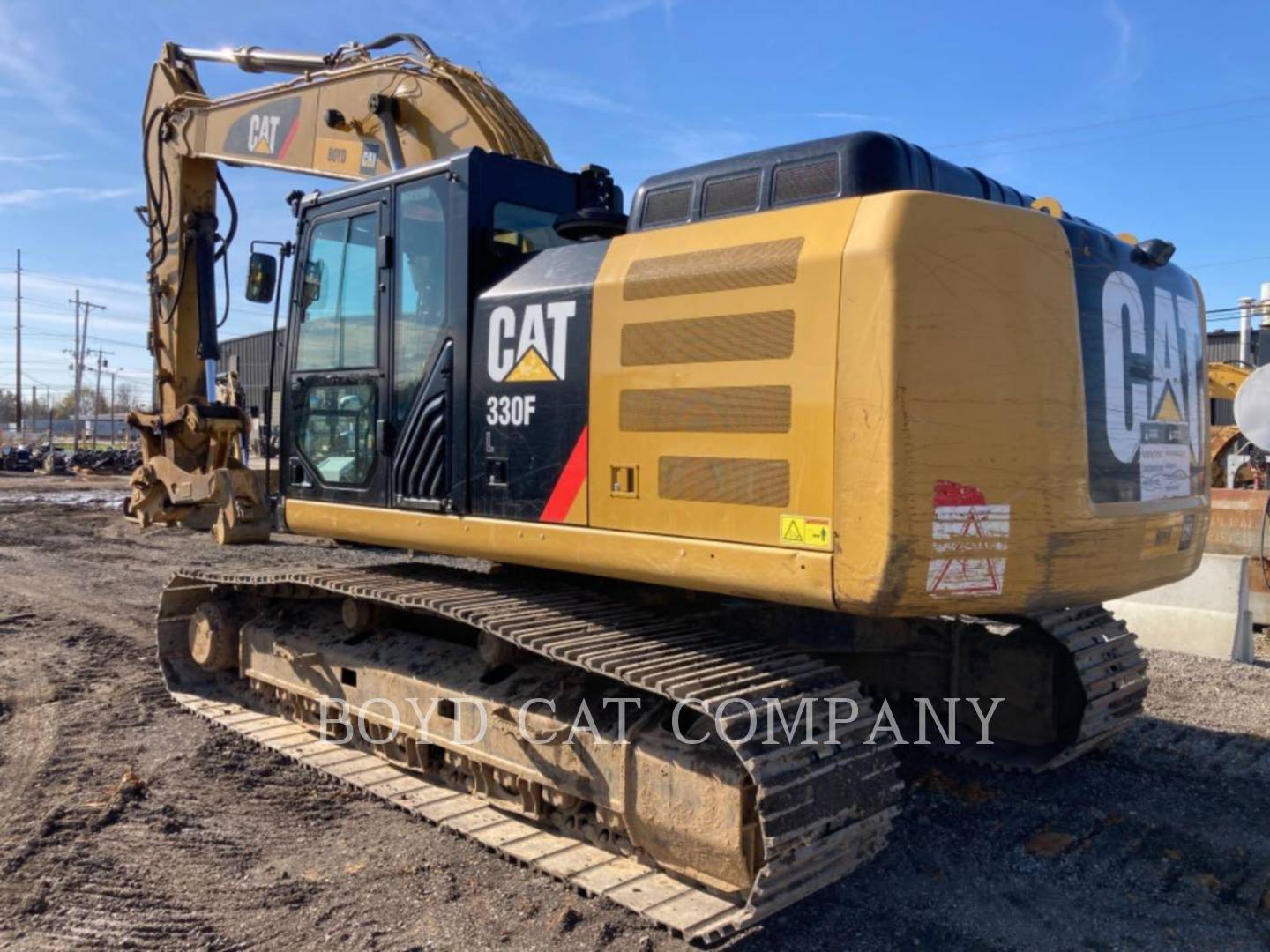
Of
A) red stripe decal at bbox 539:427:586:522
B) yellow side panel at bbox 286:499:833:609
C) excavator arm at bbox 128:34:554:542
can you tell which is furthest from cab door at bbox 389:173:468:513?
excavator arm at bbox 128:34:554:542

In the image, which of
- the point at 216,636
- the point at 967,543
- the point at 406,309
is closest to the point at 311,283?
the point at 406,309

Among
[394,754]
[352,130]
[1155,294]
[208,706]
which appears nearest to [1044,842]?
[1155,294]

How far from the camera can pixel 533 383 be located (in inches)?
167

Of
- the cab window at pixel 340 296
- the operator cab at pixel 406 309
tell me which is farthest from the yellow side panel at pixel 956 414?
the cab window at pixel 340 296

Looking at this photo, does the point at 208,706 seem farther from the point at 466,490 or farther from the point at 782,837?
the point at 782,837

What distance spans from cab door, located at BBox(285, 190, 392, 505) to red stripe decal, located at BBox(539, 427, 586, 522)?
3.64 feet

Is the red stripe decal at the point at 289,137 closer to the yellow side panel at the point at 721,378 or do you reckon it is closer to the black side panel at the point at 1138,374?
the yellow side panel at the point at 721,378

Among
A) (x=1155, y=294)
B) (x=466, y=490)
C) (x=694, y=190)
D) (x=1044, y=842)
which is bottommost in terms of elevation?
(x=1044, y=842)

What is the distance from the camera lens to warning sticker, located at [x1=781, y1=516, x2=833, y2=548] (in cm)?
329

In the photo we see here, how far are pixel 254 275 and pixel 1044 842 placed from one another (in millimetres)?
4760

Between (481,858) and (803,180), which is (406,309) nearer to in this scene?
(803,180)

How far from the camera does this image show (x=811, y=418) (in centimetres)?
335

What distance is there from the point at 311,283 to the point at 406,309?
0.92 metres

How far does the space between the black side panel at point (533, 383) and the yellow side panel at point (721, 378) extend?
4.5 inches
